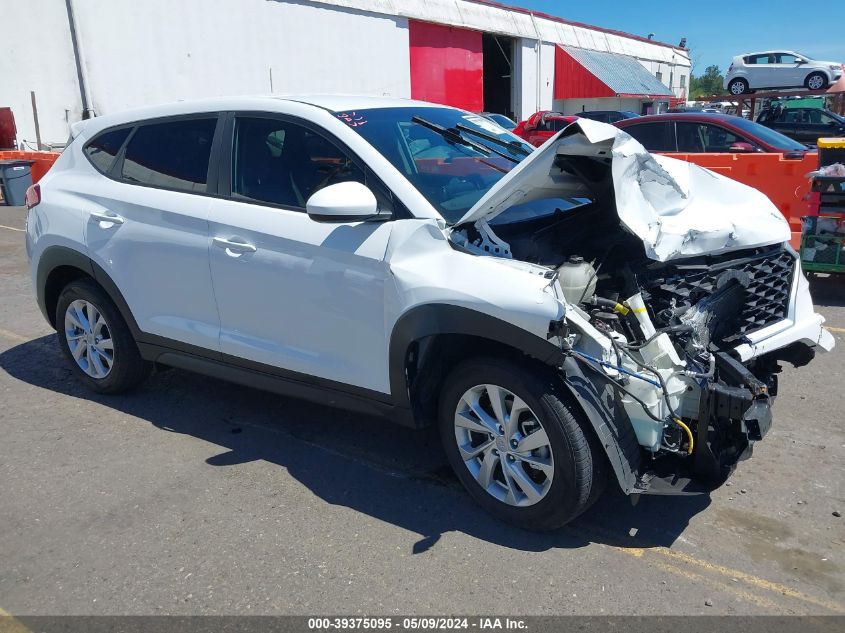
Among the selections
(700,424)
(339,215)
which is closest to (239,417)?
(339,215)

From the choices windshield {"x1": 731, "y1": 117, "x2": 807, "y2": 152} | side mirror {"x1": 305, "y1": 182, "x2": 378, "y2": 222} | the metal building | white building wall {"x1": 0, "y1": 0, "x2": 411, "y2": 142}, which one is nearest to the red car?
white building wall {"x1": 0, "y1": 0, "x2": 411, "y2": 142}

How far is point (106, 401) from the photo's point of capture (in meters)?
5.07

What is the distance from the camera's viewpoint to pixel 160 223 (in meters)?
4.33

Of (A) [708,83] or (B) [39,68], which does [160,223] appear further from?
(A) [708,83]

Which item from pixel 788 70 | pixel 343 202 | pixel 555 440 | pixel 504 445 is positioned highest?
pixel 788 70

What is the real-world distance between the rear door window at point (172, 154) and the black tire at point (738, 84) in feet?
93.0

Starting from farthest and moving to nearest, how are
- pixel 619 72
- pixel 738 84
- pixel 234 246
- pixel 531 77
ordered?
pixel 619 72
pixel 531 77
pixel 738 84
pixel 234 246

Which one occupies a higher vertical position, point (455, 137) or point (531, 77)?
point (531, 77)

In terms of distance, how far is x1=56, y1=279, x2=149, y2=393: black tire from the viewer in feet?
15.9

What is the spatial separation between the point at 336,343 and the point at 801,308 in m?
2.29

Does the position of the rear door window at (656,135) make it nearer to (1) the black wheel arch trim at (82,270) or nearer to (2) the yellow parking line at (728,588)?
(1) the black wheel arch trim at (82,270)

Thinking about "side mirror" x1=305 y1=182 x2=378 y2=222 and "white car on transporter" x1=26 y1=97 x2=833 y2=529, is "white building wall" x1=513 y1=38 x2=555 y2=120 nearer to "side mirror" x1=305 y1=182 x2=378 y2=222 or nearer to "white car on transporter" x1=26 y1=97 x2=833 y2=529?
"white car on transporter" x1=26 y1=97 x2=833 y2=529

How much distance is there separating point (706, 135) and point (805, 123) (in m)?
9.16

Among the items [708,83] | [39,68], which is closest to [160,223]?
[39,68]
